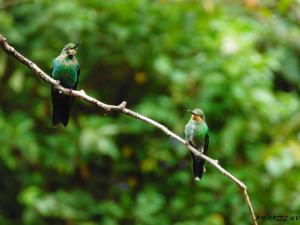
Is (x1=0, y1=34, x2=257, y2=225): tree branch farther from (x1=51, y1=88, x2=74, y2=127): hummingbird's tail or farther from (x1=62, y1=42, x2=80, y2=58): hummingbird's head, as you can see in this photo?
(x1=62, y1=42, x2=80, y2=58): hummingbird's head

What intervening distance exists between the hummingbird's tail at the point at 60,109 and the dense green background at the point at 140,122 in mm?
3058

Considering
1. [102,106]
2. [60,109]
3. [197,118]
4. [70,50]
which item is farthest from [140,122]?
[102,106]

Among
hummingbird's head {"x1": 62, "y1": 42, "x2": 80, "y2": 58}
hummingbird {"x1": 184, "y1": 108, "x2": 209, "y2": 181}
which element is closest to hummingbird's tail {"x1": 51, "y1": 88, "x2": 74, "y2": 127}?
hummingbird's head {"x1": 62, "y1": 42, "x2": 80, "y2": 58}

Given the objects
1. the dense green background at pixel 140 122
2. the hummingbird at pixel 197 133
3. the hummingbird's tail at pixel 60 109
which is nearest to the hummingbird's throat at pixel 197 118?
the hummingbird at pixel 197 133

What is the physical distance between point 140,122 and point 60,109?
352cm

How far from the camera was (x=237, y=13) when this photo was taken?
7.66 meters

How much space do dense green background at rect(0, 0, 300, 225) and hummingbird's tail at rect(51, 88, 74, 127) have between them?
306 cm

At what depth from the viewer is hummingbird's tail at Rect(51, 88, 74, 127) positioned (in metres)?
2.80

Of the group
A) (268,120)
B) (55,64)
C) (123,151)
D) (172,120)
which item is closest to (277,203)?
(268,120)

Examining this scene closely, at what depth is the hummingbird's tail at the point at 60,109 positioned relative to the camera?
280 cm

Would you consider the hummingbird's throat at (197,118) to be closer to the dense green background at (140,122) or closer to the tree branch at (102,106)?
the tree branch at (102,106)

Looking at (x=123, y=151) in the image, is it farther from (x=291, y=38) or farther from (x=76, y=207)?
(x=291, y=38)

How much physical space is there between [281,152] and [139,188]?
5.35 ft

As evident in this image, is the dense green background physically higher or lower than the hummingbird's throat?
higher
